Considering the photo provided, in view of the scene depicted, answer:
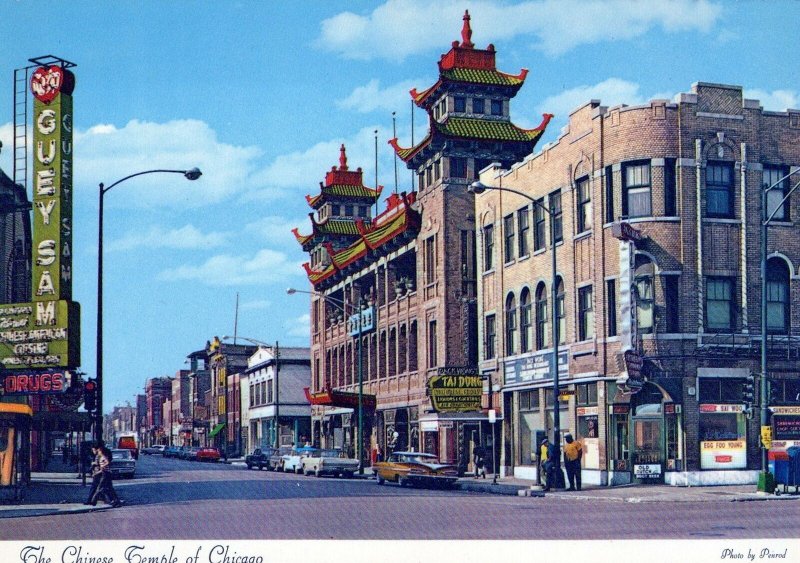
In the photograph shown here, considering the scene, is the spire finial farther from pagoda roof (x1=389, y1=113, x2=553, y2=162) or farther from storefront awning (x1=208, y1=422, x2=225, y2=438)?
storefront awning (x1=208, y1=422, x2=225, y2=438)

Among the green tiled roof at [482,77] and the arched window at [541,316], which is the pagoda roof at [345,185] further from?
the arched window at [541,316]

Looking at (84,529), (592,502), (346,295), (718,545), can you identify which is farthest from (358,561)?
(346,295)

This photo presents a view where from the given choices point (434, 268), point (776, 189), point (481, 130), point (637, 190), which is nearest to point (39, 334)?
point (637, 190)

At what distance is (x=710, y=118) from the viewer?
41.9 m

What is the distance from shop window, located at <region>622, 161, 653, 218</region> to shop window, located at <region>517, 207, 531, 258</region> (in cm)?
840

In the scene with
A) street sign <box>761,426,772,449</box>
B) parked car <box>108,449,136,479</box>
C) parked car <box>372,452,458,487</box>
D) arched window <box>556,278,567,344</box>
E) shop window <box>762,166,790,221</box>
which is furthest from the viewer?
parked car <box>108,449,136,479</box>

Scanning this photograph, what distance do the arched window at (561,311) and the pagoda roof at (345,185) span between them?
39.1 m

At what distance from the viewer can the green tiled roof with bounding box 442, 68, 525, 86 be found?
6034 cm

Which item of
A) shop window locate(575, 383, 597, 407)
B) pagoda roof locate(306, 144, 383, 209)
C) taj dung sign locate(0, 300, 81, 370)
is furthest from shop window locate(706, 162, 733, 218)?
pagoda roof locate(306, 144, 383, 209)

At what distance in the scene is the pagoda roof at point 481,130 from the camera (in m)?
59.7

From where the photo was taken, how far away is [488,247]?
55406mm

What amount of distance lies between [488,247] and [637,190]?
1390cm

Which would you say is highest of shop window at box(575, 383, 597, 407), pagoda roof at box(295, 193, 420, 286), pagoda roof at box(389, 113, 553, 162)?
pagoda roof at box(389, 113, 553, 162)

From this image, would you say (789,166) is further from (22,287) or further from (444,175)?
(22,287)
